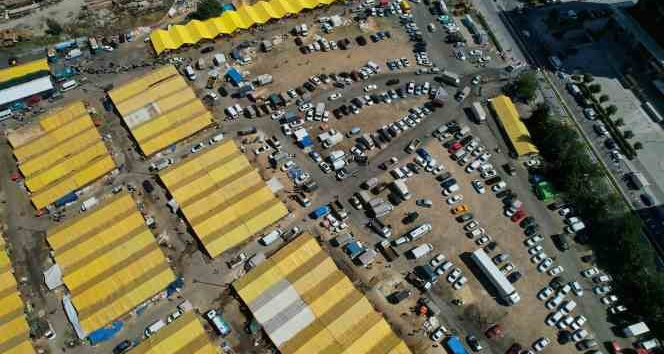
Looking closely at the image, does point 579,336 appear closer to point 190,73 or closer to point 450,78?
point 450,78

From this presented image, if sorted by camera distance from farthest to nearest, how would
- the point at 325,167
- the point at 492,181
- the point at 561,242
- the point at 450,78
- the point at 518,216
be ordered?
the point at 450,78, the point at 325,167, the point at 492,181, the point at 518,216, the point at 561,242

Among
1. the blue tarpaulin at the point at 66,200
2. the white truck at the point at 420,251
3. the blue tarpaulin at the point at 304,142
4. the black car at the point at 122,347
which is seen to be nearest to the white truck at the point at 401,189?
the white truck at the point at 420,251

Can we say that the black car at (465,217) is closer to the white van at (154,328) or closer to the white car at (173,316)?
the white car at (173,316)

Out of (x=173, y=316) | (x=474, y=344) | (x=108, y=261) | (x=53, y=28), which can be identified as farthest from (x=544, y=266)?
(x=53, y=28)

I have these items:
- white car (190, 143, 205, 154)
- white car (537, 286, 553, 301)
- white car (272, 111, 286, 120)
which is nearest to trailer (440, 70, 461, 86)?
white car (272, 111, 286, 120)

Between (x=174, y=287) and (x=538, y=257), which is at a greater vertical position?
(x=174, y=287)

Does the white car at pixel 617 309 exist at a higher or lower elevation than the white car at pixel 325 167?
lower

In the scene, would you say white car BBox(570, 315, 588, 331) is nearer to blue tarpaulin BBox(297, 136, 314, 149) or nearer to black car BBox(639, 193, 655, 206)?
black car BBox(639, 193, 655, 206)
